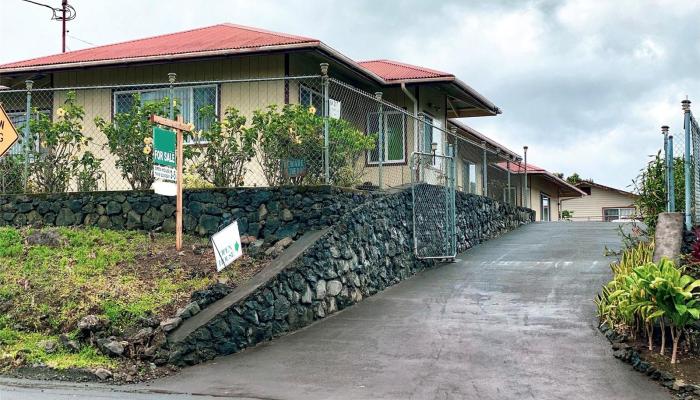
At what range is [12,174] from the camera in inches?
528

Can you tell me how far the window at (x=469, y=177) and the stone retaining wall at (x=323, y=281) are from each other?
470cm

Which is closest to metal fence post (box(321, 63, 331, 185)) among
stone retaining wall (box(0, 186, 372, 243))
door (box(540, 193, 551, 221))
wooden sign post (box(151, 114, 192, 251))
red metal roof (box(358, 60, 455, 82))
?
stone retaining wall (box(0, 186, 372, 243))

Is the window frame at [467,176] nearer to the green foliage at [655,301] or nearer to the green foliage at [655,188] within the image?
the green foliage at [655,188]

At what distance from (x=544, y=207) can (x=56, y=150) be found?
25.8 meters

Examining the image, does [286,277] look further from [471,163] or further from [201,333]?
[471,163]

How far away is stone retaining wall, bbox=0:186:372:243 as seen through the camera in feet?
37.0

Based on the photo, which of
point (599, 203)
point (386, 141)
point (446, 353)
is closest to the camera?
point (446, 353)

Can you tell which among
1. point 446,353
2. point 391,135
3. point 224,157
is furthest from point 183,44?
point 446,353

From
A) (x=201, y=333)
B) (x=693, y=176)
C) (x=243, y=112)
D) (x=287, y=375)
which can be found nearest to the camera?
(x=287, y=375)

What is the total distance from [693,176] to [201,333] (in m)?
7.33

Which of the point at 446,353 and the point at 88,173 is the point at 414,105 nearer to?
the point at 88,173

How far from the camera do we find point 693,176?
10852mm

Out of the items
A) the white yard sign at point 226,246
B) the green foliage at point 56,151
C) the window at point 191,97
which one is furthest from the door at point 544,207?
the white yard sign at point 226,246

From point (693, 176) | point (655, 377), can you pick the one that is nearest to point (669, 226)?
point (693, 176)
